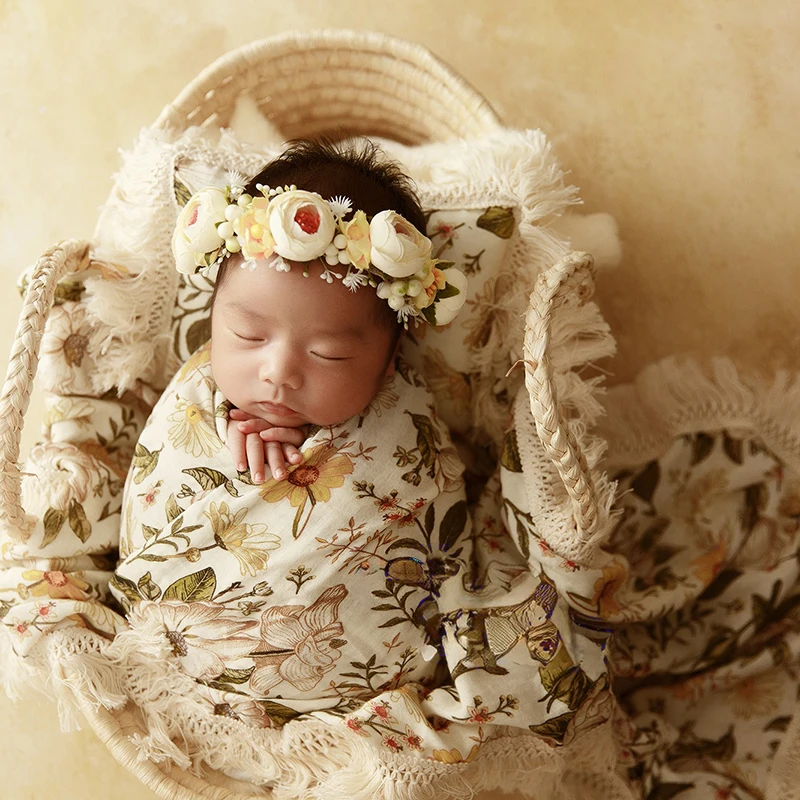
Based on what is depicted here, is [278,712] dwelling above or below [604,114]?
below

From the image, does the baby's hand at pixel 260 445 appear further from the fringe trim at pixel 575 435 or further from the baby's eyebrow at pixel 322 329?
the fringe trim at pixel 575 435

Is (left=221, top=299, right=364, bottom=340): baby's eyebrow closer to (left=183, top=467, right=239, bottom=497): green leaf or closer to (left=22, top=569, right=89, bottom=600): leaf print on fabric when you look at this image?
(left=183, top=467, right=239, bottom=497): green leaf

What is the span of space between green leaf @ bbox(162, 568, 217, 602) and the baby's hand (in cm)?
15

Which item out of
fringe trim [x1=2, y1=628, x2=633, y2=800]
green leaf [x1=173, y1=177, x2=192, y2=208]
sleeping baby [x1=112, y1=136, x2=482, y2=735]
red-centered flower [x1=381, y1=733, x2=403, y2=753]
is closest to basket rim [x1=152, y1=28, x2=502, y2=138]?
green leaf [x1=173, y1=177, x2=192, y2=208]

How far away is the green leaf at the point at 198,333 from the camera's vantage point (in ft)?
4.17

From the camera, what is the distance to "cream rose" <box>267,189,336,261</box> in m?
0.94

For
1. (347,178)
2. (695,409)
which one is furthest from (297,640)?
(695,409)

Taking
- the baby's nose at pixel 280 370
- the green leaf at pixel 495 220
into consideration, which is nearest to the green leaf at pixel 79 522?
the baby's nose at pixel 280 370

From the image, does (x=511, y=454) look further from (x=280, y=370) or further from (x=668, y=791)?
(x=668, y=791)

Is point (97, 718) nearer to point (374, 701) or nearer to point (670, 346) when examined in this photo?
point (374, 701)

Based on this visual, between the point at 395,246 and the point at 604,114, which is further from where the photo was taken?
the point at 604,114

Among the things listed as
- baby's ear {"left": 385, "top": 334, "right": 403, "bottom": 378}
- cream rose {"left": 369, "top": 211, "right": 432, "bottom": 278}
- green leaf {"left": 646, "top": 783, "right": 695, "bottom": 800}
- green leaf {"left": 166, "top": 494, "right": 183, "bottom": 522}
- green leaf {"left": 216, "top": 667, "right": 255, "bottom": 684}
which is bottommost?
green leaf {"left": 646, "top": 783, "right": 695, "bottom": 800}

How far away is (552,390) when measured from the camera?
0.95 metres

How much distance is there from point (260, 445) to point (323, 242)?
30 cm
